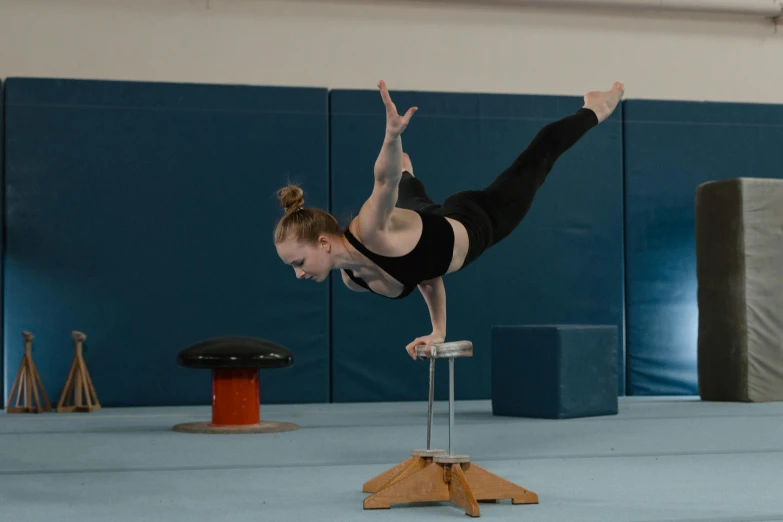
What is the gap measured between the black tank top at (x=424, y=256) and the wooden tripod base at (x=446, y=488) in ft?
2.11

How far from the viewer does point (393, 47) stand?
7949mm

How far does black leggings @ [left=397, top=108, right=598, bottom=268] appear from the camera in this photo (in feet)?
12.5

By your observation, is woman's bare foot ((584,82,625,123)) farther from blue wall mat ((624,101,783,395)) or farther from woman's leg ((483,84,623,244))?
blue wall mat ((624,101,783,395))

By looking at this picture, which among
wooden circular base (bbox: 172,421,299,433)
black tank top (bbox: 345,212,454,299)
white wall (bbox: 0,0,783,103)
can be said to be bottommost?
wooden circular base (bbox: 172,421,299,433)

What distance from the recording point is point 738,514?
3104 millimetres

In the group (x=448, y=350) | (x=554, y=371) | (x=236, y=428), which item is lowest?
(x=236, y=428)

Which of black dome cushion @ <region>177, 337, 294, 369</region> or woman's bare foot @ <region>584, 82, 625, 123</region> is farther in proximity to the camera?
black dome cushion @ <region>177, 337, 294, 369</region>

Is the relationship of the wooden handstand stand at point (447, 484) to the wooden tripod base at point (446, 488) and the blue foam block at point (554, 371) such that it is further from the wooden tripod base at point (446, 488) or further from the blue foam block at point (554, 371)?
the blue foam block at point (554, 371)

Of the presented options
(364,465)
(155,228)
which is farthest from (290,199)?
(155,228)

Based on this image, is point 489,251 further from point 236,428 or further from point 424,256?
point 424,256

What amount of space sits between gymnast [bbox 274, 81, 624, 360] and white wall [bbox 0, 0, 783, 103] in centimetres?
410

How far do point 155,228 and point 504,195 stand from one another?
3962 millimetres

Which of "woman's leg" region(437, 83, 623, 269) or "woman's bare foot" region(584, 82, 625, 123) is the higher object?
"woman's bare foot" region(584, 82, 625, 123)

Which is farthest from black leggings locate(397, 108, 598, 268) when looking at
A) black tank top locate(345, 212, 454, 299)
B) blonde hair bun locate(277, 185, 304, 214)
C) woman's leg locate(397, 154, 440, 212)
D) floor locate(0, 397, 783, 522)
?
floor locate(0, 397, 783, 522)
